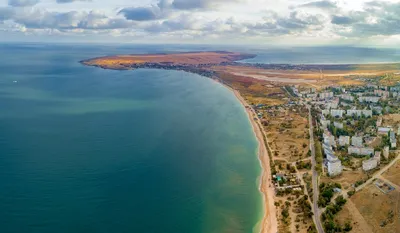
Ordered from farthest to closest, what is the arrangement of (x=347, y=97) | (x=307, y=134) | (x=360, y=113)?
(x=347, y=97) < (x=360, y=113) < (x=307, y=134)

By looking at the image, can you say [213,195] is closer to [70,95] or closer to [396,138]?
[396,138]

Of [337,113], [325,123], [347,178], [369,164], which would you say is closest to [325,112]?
[337,113]

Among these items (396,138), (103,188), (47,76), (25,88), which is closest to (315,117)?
(396,138)

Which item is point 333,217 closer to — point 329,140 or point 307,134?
point 329,140

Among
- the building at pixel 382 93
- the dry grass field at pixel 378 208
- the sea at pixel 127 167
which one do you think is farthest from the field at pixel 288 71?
the dry grass field at pixel 378 208

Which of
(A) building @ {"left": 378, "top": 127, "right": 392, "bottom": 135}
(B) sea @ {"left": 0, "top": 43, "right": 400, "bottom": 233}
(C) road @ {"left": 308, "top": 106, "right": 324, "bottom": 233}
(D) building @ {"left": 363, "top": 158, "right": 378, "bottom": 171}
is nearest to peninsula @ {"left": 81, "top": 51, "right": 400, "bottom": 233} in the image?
(C) road @ {"left": 308, "top": 106, "right": 324, "bottom": 233}

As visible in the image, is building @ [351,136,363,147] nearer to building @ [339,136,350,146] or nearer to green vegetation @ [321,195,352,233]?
building @ [339,136,350,146]

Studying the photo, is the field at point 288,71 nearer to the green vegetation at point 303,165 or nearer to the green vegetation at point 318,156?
the green vegetation at point 318,156
